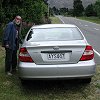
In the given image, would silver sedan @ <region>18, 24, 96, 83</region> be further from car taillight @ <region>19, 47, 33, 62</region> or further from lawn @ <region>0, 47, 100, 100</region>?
lawn @ <region>0, 47, 100, 100</region>

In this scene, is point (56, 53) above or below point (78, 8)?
above

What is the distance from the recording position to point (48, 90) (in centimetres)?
776

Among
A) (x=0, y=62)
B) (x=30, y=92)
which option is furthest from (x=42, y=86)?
(x=0, y=62)

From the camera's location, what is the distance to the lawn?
7180 mm

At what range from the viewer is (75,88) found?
311 inches

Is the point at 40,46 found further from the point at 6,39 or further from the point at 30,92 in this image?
the point at 6,39

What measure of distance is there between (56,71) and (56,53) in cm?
37

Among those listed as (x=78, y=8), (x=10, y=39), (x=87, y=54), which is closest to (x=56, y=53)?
(x=87, y=54)

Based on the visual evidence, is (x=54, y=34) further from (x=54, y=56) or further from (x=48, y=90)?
(x=48, y=90)

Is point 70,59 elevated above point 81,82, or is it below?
above

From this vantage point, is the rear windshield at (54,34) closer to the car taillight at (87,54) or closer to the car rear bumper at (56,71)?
the car taillight at (87,54)

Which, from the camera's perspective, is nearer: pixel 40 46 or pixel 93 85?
pixel 40 46

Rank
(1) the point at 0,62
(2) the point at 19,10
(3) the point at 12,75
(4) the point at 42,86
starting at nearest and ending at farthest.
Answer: (4) the point at 42,86
(3) the point at 12,75
(1) the point at 0,62
(2) the point at 19,10

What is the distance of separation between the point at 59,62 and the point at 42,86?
1.17m
